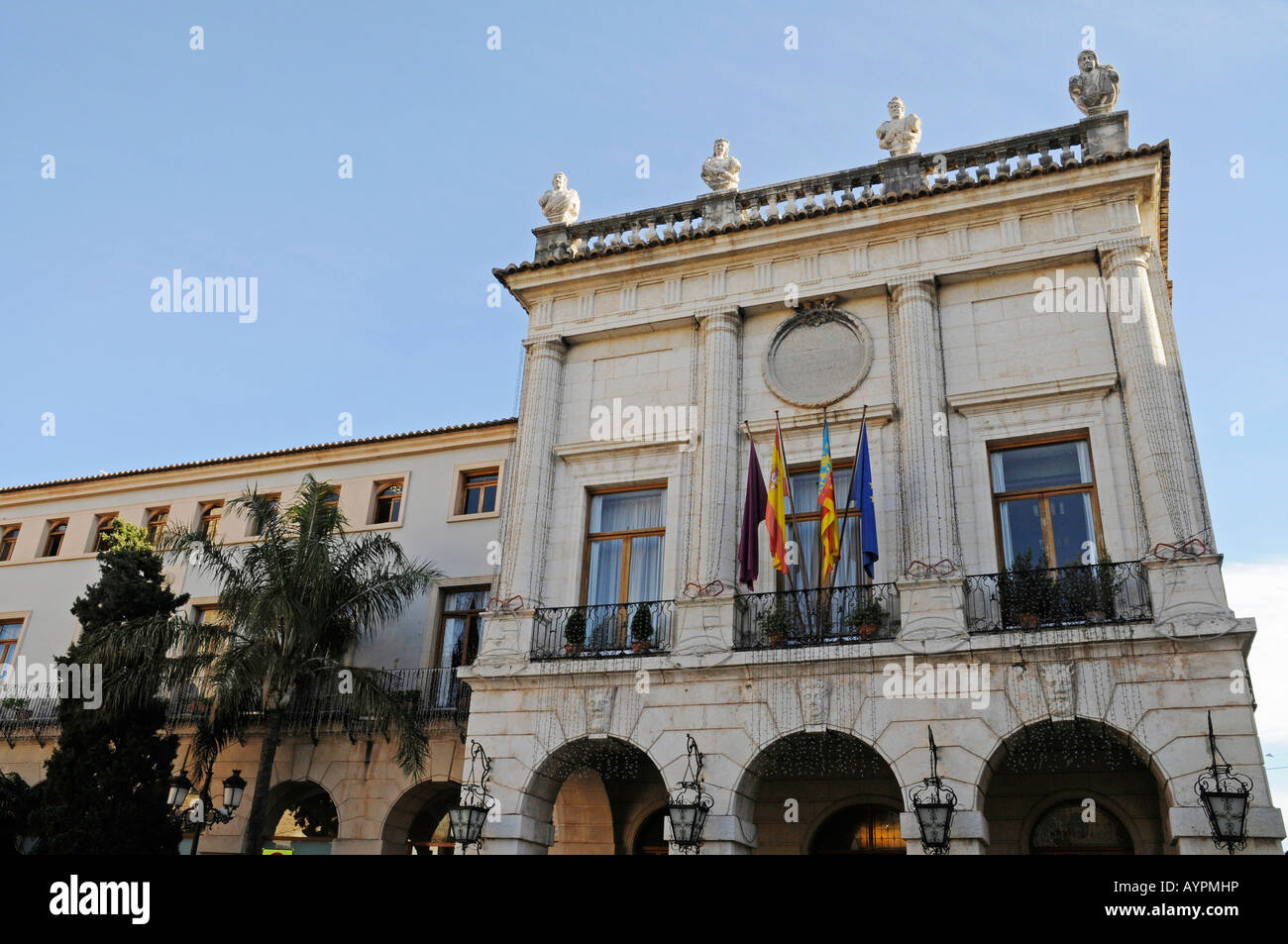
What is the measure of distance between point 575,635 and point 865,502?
445 centimetres

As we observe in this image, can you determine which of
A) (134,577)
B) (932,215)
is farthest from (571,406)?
(134,577)

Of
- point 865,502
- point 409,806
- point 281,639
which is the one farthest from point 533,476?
point 409,806

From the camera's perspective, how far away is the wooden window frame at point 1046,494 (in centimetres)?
1363

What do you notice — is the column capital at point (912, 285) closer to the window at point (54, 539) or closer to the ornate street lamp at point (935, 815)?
the ornate street lamp at point (935, 815)

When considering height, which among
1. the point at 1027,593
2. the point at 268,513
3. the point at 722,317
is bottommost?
the point at 1027,593

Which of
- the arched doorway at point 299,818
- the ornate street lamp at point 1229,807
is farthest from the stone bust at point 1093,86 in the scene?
the arched doorway at point 299,818

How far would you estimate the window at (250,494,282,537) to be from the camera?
19328mm

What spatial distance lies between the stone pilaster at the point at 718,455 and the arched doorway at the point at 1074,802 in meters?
4.65

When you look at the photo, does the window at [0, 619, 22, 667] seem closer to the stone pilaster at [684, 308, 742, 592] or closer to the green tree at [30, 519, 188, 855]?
the green tree at [30, 519, 188, 855]

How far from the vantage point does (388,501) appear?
74.5ft

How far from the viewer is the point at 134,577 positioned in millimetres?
19406

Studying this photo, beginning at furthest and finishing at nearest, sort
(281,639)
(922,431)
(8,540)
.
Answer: (8,540) < (281,639) < (922,431)

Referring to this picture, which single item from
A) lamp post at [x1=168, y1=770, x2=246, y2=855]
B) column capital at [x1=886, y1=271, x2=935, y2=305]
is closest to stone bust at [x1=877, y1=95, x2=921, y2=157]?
column capital at [x1=886, y1=271, x2=935, y2=305]

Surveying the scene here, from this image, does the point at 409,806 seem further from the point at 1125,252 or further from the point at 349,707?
the point at 1125,252
